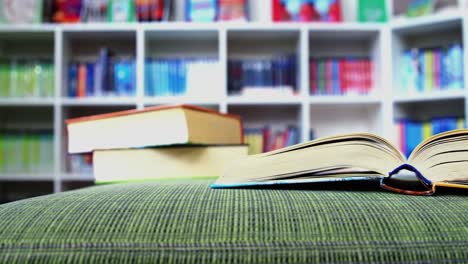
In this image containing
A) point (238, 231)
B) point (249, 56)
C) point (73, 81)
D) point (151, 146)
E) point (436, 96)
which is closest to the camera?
point (238, 231)

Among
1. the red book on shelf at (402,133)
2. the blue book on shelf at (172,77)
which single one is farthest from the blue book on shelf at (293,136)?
the blue book on shelf at (172,77)

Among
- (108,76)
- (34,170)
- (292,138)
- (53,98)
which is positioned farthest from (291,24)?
(34,170)

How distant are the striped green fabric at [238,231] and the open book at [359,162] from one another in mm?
54

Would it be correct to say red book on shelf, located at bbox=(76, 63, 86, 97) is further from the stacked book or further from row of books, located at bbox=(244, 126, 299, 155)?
the stacked book

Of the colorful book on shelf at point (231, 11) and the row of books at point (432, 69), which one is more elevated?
the colorful book on shelf at point (231, 11)

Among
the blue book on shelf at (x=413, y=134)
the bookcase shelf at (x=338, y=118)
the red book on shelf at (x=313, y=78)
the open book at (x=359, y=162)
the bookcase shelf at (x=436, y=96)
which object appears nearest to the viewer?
the open book at (x=359, y=162)

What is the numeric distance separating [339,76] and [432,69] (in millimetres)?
425

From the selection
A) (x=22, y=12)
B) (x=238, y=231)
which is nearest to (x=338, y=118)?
(x=22, y=12)

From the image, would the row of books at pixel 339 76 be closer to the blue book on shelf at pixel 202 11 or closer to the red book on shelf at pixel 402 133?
the red book on shelf at pixel 402 133

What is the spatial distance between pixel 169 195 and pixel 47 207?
11 cm

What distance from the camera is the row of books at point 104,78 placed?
2365 millimetres

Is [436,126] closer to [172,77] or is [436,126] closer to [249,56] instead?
[249,56]

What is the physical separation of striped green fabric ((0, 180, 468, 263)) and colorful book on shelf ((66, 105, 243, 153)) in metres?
0.43

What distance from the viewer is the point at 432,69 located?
226 centimetres
